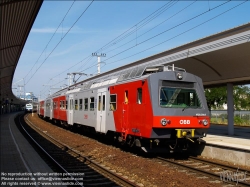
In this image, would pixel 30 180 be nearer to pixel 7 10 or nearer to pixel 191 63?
pixel 7 10

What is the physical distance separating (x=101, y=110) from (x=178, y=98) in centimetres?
500

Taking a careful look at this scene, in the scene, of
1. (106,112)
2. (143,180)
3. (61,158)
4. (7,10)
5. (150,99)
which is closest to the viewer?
(143,180)

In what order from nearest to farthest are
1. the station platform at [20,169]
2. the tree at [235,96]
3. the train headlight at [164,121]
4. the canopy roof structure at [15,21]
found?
the station platform at [20,169] < the canopy roof structure at [15,21] < the train headlight at [164,121] < the tree at [235,96]

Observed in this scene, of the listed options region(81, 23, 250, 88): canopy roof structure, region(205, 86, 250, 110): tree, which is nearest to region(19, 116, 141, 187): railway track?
region(81, 23, 250, 88): canopy roof structure

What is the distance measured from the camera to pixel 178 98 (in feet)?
36.4

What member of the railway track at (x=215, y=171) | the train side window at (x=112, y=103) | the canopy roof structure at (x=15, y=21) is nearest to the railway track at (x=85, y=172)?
the railway track at (x=215, y=171)

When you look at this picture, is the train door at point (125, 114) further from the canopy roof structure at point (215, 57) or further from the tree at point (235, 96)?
the tree at point (235, 96)

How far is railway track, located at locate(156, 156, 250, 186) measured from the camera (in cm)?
841

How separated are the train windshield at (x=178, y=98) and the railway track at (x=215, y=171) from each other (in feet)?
6.38

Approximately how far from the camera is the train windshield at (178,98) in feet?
35.8

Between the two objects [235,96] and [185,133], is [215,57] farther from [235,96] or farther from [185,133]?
[235,96]

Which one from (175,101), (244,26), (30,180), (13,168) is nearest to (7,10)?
(13,168)

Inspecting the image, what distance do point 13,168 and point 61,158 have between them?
2967 mm

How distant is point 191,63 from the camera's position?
51.1 feet
